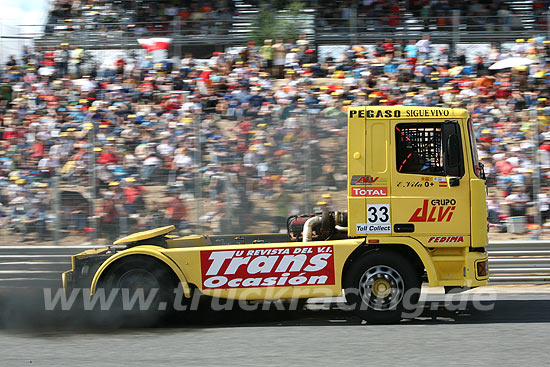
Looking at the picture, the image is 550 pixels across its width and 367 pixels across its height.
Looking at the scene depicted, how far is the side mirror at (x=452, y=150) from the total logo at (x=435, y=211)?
1.10 ft

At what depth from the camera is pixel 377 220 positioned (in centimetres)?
786

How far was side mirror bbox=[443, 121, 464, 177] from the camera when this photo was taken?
25.1 feet

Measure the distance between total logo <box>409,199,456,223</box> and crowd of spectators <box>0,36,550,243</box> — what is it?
124 cm

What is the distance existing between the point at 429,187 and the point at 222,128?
12.9ft

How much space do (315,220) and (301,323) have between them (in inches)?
48.0

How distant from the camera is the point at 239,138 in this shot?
34.7ft

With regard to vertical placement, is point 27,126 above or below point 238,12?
below

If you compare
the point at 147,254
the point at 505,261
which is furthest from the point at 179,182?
the point at 505,261

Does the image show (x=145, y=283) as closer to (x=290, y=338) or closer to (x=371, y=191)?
(x=290, y=338)

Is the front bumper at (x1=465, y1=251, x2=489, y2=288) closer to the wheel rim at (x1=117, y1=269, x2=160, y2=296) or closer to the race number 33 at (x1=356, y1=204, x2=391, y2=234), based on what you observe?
the race number 33 at (x1=356, y1=204, x2=391, y2=234)

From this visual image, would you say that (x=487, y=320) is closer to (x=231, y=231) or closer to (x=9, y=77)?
(x=231, y=231)

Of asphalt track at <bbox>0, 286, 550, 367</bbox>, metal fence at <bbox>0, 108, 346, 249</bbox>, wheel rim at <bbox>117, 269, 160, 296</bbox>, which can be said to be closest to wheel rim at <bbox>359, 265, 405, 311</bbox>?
asphalt track at <bbox>0, 286, 550, 367</bbox>

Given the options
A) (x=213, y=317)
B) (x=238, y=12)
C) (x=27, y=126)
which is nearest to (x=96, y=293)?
(x=213, y=317)

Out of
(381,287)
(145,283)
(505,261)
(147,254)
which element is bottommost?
(505,261)
